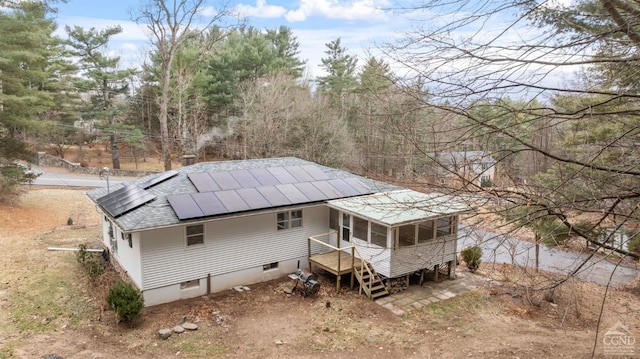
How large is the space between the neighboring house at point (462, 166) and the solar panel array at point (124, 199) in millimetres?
9380

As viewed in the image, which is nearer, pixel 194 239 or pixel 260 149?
pixel 194 239

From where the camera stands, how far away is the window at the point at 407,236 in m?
13.4

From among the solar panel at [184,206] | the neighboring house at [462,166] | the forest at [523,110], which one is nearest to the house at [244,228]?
the solar panel at [184,206]

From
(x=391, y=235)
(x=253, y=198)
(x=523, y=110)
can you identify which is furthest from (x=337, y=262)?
(x=523, y=110)

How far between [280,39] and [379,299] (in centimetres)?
2959

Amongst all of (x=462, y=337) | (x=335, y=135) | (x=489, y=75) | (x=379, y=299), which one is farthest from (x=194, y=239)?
(x=335, y=135)

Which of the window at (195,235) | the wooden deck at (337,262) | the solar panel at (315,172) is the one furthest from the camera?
the solar panel at (315,172)

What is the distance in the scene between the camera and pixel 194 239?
1172 centimetres

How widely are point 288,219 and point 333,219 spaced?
184 cm

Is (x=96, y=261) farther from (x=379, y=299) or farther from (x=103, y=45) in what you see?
(x=103, y=45)

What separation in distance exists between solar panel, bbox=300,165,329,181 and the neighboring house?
10374mm

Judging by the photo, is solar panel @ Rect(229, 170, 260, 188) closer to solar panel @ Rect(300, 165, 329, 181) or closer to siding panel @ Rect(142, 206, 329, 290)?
siding panel @ Rect(142, 206, 329, 290)

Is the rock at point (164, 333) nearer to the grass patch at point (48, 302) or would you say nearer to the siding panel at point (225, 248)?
the siding panel at point (225, 248)

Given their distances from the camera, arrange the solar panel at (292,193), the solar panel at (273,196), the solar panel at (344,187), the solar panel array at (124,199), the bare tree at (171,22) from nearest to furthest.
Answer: the solar panel array at (124,199)
the solar panel at (273,196)
the solar panel at (292,193)
the solar panel at (344,187)
the bare tree at (171,22)
